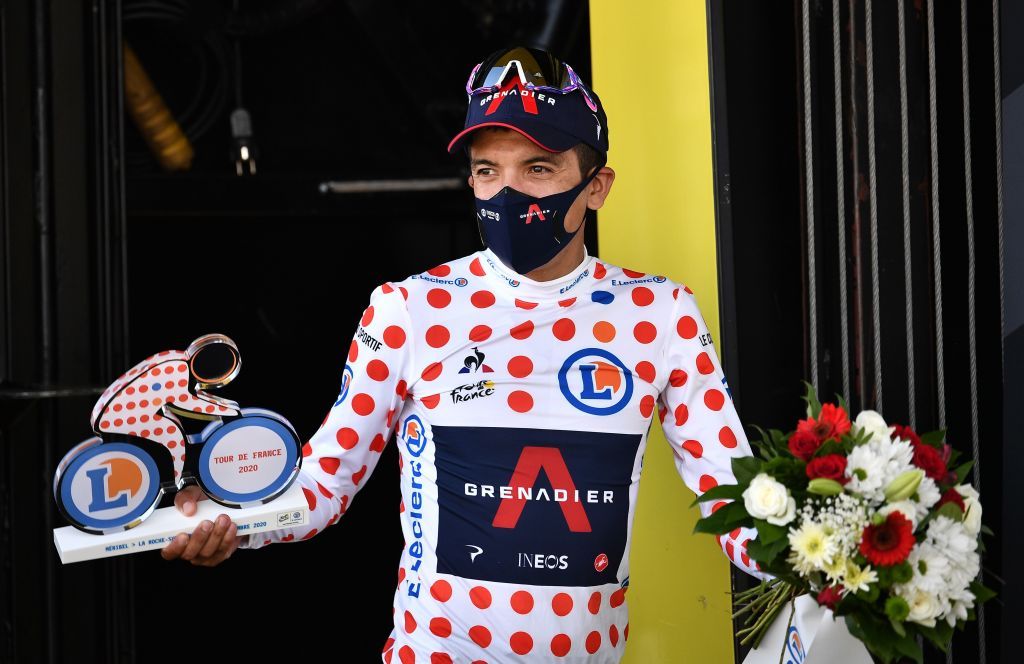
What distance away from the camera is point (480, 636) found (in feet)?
6.30

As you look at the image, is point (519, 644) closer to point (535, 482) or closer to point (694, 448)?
point (535, 482)

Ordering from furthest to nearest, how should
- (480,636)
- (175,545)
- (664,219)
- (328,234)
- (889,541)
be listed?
(328,234) < (664,219) < (480,636) < (175,545) < (889,541)

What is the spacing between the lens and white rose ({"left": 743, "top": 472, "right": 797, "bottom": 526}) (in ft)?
5.08

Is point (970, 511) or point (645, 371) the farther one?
point (645, 371)

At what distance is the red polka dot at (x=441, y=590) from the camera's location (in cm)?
195

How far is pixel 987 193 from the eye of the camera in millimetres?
2367

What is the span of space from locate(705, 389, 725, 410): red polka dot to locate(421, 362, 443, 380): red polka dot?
501 millimetres

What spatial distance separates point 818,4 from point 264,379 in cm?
307

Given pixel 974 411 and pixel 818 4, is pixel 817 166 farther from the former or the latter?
pixel 974 411

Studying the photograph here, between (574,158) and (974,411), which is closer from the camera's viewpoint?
(574,158)

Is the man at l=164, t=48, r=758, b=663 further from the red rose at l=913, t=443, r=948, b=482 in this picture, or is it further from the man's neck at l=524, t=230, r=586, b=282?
the red rose at l=913, t=443, r=948, b=482

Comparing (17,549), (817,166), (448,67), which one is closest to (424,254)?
(448,67)

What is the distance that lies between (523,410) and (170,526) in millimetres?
647

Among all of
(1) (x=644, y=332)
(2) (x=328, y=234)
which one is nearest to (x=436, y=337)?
(1) (x=644, y=332)
